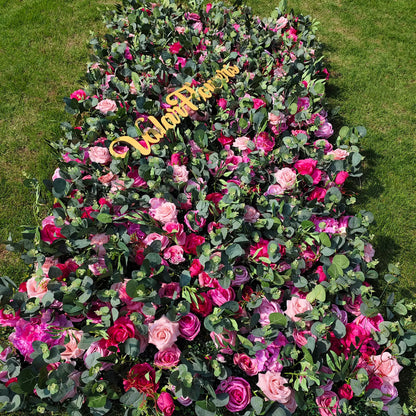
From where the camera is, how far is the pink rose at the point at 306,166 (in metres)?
2.59

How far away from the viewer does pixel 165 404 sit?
5.50 ft

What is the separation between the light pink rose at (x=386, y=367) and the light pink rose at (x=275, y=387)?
1.84 feet

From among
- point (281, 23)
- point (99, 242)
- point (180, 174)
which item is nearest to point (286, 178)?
point (180, 174)

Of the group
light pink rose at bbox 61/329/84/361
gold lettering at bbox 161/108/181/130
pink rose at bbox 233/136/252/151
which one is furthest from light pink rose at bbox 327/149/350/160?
light pink rose at bbox 61/329/84/361

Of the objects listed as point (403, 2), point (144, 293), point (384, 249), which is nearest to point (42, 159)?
point (144, 293)

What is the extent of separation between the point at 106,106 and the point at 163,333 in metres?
1.95

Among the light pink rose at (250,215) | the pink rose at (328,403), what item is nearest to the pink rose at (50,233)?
the light pink rose at (250,215)

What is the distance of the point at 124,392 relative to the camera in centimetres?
183

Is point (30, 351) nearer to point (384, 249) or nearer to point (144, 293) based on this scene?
point (144, 293)

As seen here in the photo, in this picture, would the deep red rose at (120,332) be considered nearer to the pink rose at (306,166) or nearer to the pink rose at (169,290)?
the pink rose at (169,290)

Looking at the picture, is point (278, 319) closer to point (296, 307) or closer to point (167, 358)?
point (296, 307)

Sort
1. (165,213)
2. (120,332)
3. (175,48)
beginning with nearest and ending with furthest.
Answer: (120,332), (165,213), (175,48)

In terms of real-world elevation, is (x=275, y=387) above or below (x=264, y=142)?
below

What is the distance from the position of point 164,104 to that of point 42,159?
3.96 ft
